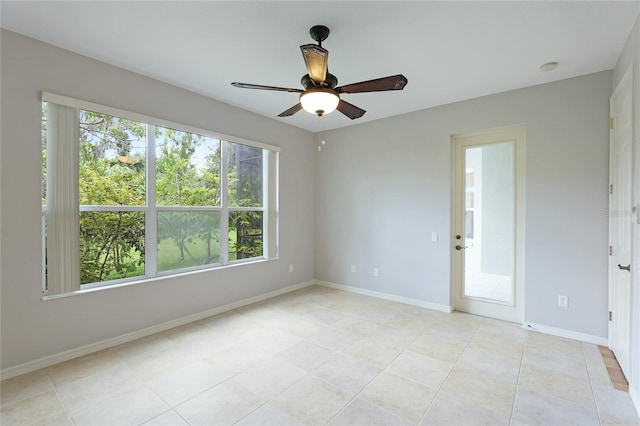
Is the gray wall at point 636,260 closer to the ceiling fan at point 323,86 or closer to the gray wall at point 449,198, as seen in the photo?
the gray wall at point 449,198

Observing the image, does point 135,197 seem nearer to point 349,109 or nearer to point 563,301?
point 349,109

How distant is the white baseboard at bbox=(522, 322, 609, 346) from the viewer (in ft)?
9.60

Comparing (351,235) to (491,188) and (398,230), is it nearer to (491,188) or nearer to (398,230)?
(398,230)

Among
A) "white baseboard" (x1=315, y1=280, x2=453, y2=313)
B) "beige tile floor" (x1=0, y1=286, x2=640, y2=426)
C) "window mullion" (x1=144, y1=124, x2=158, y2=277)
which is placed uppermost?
"window mullion" (x1=144, y1=124, x2=158, y2=277)

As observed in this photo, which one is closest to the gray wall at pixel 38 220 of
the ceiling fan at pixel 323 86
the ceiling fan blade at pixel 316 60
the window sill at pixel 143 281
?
the window sill at pixel 143 281

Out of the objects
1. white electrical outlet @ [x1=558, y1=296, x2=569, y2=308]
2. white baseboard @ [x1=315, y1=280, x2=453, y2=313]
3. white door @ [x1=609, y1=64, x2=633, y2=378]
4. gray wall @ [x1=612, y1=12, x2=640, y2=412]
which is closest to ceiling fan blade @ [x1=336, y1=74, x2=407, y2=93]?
gray wall @ [x1=612, y1=12, x2=640, y2=412]

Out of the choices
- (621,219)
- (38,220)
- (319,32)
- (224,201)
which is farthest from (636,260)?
(38,220)

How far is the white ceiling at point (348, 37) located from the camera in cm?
207

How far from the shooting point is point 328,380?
2342 mm

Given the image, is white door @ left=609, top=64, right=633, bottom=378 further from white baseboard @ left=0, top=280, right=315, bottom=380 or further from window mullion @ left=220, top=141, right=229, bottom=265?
window mullion @ left=220, top=141, right=229, bottom=265

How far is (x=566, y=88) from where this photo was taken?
3096 mm

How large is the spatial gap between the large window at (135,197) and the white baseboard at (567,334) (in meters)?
3.68

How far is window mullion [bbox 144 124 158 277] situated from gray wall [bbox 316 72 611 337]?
2794 mm

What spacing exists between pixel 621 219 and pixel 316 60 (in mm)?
2932
